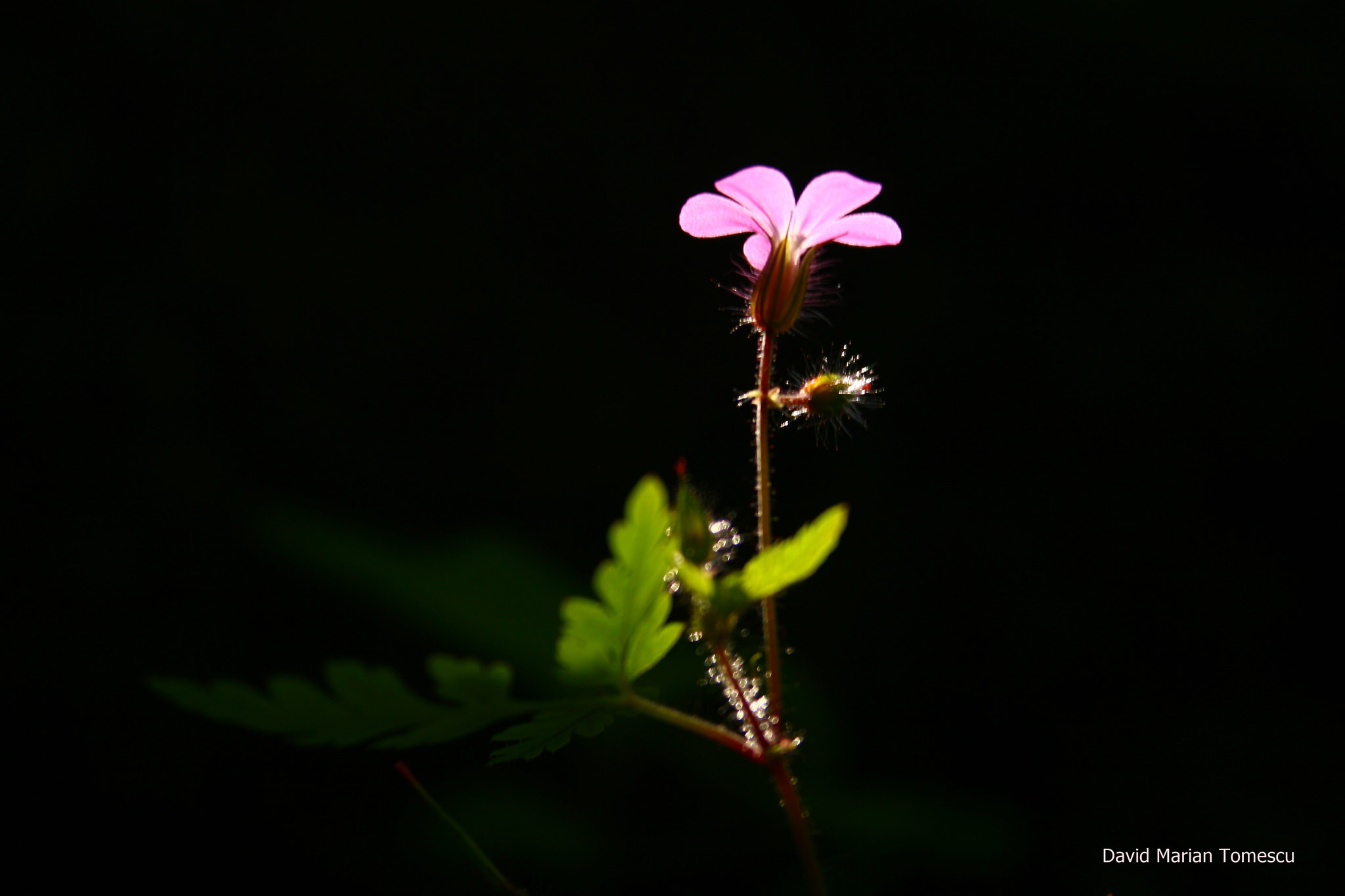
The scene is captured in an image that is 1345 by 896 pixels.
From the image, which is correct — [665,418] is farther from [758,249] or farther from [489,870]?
[489,870]

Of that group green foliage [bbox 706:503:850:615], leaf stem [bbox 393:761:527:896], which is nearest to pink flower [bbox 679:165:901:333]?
green foliage [bbox 706:503:850:615]

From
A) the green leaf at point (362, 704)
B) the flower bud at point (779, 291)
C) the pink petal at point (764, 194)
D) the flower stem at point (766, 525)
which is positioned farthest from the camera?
the flower bud at point (779, 291)

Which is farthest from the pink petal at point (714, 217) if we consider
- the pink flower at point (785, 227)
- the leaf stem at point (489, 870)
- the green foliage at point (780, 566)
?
the leaf stem at point (489, 870)

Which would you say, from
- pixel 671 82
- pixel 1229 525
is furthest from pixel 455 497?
pixel 1229 525

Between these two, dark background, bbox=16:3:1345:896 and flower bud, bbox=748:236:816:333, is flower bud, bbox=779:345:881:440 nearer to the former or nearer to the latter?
flower bud, bbox=748:236:816:333

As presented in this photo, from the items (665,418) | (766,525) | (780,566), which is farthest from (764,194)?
(665,418)

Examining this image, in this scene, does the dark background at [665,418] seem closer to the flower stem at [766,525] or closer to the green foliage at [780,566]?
the flower stem at [766,525]

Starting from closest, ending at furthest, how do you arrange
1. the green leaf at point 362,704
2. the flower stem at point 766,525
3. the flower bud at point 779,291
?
the green leaf at point 362,704, the flower stem at point 766,525, the flower bud at point 779,291
